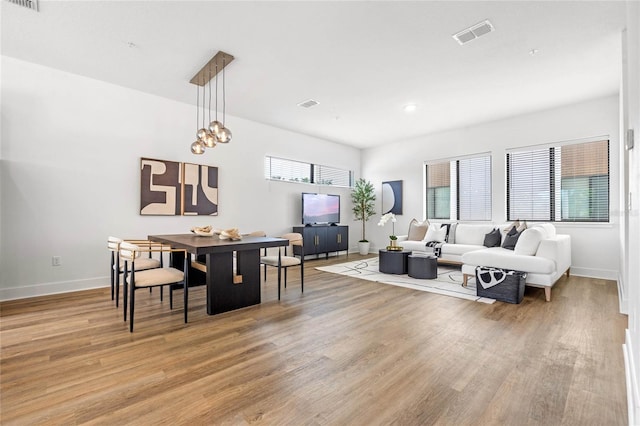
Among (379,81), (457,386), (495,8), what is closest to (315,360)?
(457,386)

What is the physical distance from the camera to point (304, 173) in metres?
7.22

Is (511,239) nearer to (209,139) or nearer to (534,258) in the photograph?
(534,258)

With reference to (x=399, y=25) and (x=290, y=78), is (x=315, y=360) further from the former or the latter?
(x=290, y=78)

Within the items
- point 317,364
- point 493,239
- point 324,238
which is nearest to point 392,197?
point 324,238

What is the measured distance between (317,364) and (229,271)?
1.55 metres

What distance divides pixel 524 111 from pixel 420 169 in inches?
95.2

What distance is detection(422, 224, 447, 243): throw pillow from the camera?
6.21 metres

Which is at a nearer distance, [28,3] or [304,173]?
[28,3]

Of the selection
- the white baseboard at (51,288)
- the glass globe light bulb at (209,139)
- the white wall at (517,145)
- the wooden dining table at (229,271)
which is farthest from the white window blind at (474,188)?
the white baseboard at (51,288)

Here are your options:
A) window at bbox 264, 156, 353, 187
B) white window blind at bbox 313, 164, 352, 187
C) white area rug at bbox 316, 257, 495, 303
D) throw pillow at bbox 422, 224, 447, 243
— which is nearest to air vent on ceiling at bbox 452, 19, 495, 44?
white area rug at bbox 316, 257, 495, 303

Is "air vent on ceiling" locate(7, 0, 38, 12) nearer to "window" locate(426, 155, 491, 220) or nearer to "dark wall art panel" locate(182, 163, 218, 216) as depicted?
"dark wall art panel" locate(182, 163, 218, 216)

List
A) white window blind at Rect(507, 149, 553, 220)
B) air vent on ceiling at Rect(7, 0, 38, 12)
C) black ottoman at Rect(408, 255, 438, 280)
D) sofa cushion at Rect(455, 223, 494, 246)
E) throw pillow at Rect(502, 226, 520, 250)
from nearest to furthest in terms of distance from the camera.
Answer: air vent on ceiling at Rect(7, 0, 38, 12)
black ottoman at Rect(408, 255, 438, 280)
throw pillow at Rect(502, 226, 520, 250)
white window blind at Rect(507, 149, 553, 220)
sofa cushion at Rect(455, 223, 494, 246)

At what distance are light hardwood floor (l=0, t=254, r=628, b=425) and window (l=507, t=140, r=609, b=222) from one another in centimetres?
256

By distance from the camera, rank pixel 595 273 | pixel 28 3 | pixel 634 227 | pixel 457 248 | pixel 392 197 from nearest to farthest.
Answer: pixel 634 227
pixel 28 3
pixel 595 273
pixel 457 248
pixel 392 197
